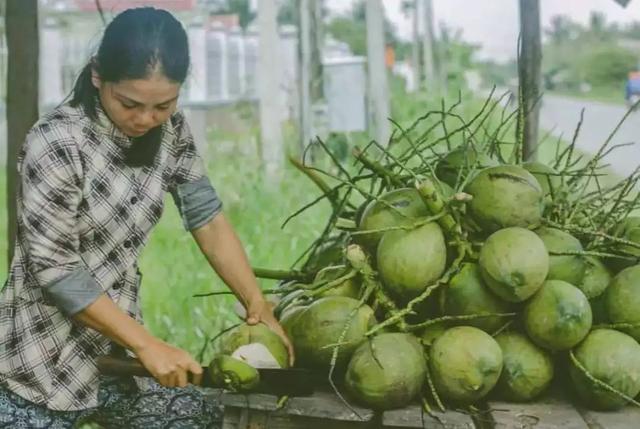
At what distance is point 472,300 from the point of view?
1.81 m

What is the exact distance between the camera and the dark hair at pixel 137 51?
1.90 metres

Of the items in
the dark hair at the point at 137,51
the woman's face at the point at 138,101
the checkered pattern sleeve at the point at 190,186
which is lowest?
the checkered pattern sleeve at the point at 190,186

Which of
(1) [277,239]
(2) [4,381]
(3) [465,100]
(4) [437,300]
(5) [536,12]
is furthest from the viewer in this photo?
(3) [465,100]

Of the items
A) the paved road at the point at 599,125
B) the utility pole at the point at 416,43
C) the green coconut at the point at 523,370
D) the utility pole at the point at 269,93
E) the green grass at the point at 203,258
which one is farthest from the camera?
the utility pole at the point at 416,43

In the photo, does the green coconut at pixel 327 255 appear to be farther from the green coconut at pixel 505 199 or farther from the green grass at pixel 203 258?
the green grass at pixel 203 258

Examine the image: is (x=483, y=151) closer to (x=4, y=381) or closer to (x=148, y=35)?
(x=148, y=35)

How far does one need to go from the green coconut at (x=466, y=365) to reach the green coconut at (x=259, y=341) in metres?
0.32

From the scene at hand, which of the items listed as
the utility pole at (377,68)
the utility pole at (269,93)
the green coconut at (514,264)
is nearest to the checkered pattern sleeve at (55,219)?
the green coconut at (514,264)

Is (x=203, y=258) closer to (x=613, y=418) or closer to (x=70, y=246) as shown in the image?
(x=70, y=246)

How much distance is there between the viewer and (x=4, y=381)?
206 cm

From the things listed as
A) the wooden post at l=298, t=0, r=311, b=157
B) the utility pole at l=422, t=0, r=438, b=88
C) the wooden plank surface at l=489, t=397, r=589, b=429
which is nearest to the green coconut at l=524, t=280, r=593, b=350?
the wooden plank surface at l=489, t=397, r=589, b=429

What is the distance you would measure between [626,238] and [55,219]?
117 centimetres

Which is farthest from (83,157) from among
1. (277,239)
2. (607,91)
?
(607,91)

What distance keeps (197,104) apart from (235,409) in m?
5.96
